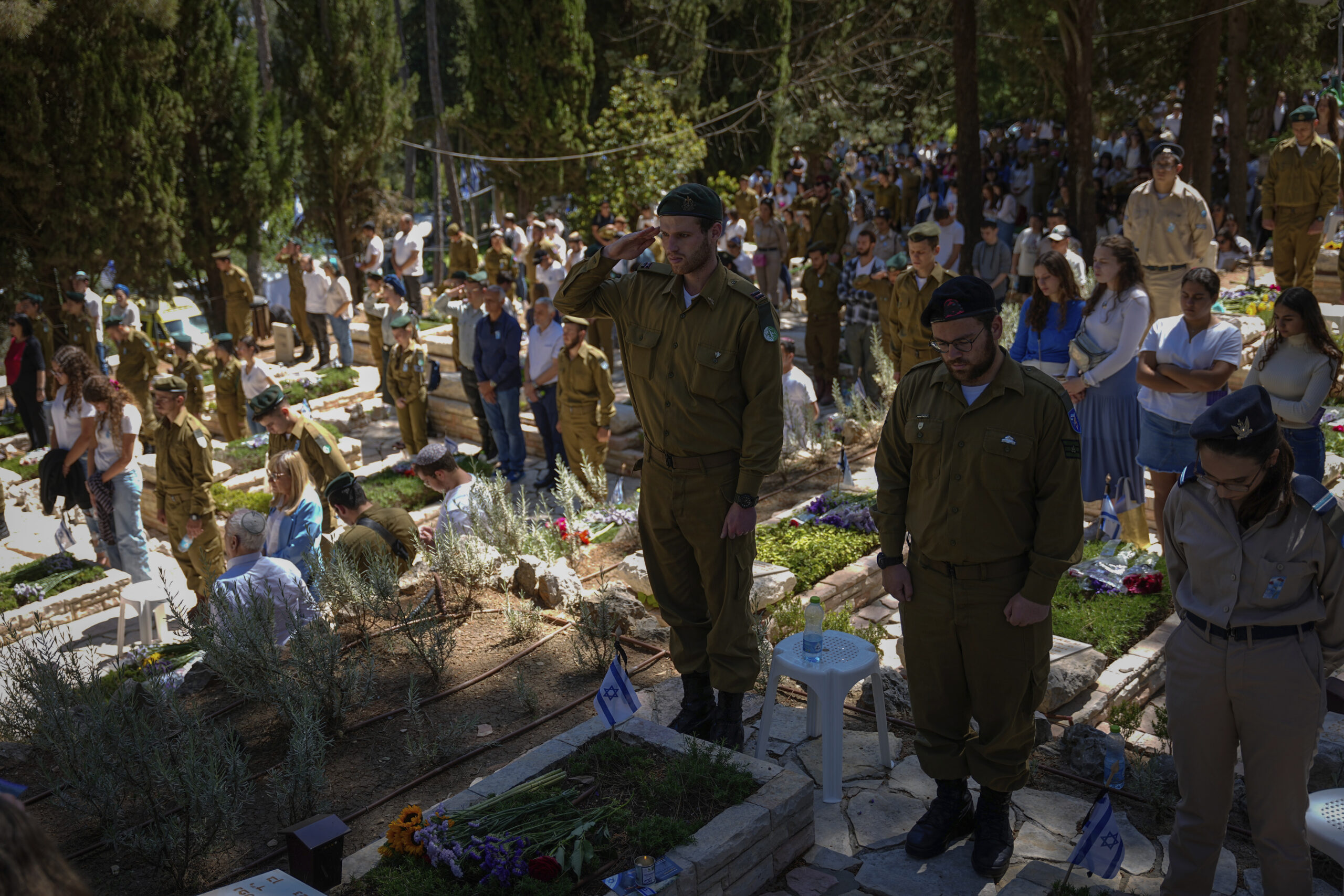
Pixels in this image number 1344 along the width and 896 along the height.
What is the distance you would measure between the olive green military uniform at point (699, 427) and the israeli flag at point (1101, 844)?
130 centimetres

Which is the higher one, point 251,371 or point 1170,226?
point 1170,226

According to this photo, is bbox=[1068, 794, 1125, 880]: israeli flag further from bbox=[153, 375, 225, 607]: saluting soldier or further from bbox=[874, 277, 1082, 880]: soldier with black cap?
bbox=[153, 375, 225, 607]: saluting soldier

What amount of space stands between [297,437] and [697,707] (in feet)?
15.1

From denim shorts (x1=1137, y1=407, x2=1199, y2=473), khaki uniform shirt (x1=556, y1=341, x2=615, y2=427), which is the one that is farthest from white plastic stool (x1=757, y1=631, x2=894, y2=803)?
khaki uniform shirt (x1=556, y1=341, x2=615, y2=427)

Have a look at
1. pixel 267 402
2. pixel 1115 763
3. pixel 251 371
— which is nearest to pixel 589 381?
pixel 267 402

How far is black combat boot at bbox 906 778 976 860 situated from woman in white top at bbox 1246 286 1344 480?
2663 millimetres

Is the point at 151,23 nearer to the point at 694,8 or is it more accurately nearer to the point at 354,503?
the point at 694,8

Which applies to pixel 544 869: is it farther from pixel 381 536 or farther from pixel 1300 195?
pixel 1300 195

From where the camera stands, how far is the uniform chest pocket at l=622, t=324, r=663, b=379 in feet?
13.1

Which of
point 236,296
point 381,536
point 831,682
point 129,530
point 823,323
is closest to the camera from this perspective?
point 831,682

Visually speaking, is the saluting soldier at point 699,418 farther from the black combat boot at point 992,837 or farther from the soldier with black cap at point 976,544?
the black combat boot at point 992,837

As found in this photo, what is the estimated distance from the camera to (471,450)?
12.8m

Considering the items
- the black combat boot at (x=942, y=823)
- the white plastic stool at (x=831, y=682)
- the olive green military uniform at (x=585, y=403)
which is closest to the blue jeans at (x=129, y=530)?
the olive green military uniform at (x=585, y=403)

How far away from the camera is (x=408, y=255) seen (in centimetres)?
1677
